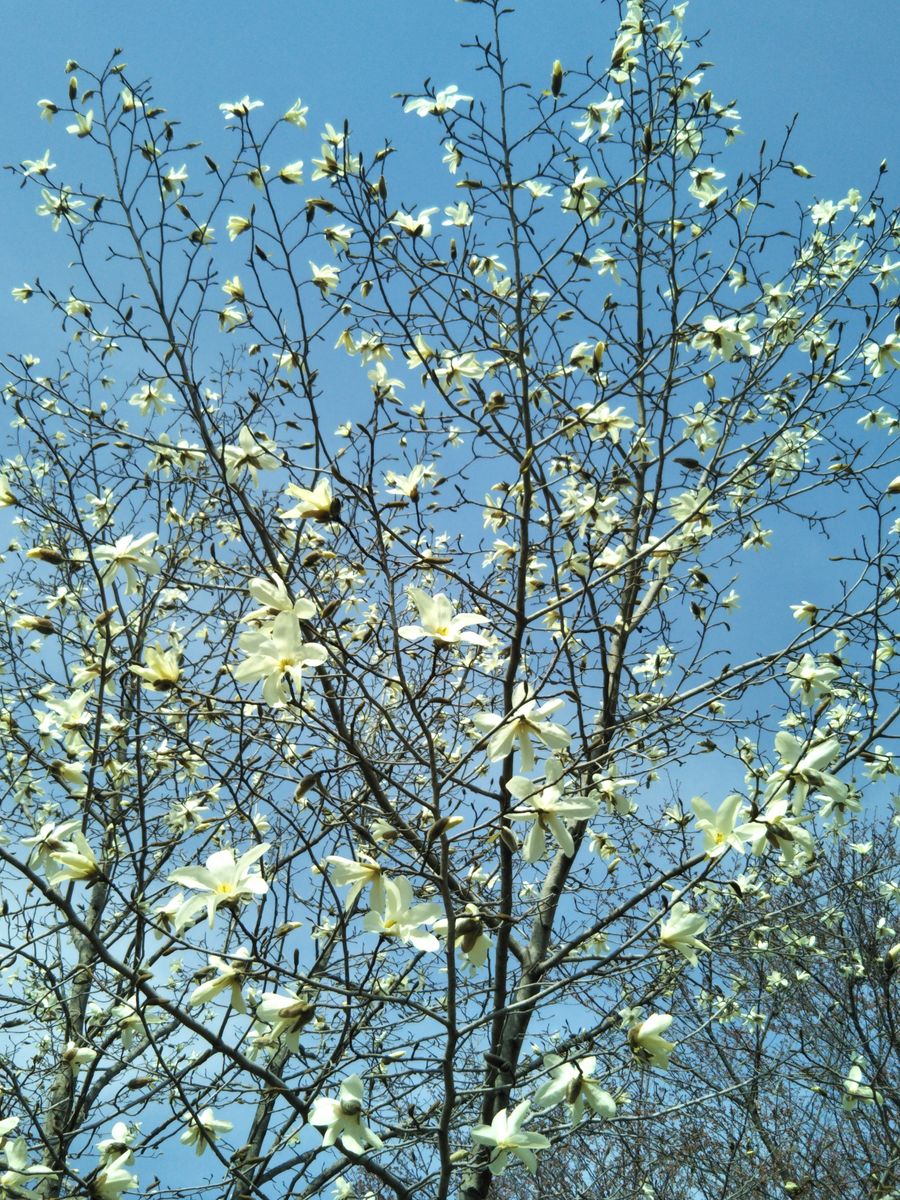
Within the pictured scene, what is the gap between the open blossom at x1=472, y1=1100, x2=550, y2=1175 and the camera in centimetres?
188

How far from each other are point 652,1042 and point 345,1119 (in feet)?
2.27

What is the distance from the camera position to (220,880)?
173cm

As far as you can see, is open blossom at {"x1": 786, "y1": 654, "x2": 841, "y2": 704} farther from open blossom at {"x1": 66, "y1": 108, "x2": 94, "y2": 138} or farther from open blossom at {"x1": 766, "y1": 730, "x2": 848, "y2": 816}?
open blossom at {"x1": 66, "y1": 108, "x2": 94, "y2": 138}

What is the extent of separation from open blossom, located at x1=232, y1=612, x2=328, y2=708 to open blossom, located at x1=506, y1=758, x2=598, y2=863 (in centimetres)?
49

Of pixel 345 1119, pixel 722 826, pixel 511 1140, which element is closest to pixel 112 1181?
pixel 345 1119

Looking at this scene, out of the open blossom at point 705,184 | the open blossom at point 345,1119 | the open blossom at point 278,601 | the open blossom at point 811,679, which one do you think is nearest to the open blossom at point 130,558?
the open blossom at point 278,601

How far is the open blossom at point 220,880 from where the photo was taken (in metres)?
1.69

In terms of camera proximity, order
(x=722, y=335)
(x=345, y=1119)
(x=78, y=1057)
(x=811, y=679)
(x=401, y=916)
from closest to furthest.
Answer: (x=401, y=916) → (x=345, y=1119) → (x=78, y=1057) → (x=811, y=679) → (x=722, y=335)

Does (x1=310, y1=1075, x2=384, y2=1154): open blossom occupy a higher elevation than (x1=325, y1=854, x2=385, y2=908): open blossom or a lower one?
lower

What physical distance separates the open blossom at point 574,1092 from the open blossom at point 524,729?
0.72m

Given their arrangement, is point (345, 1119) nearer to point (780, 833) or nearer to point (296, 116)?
point (780, 833)

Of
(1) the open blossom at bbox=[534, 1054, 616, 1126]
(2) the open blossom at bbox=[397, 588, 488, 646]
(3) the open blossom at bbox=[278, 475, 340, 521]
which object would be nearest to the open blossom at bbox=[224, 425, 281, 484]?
(3) the open blossom at bbox=[278, 475, 340, 521]

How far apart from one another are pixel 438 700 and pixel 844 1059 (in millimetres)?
7232

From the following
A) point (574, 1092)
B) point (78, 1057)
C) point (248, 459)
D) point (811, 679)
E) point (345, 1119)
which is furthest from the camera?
point (811, 679)
